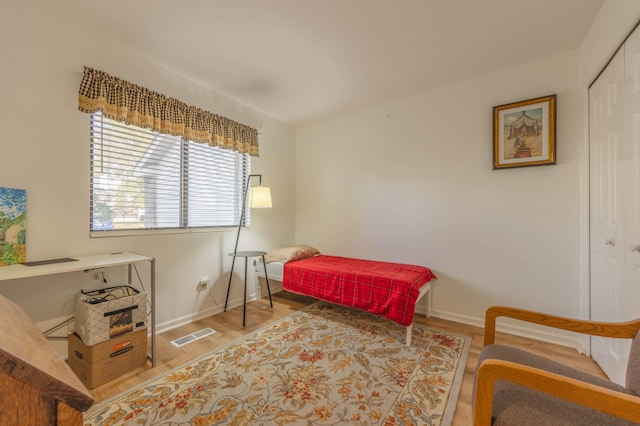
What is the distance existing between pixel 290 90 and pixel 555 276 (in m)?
3.21

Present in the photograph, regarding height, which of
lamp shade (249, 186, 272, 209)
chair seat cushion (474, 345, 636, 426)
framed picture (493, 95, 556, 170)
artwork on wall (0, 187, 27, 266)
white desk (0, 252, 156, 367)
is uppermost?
Result: framed picture (493, 95, 556, 170)

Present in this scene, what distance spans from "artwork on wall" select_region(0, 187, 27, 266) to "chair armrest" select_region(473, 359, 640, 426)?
9.04 feet

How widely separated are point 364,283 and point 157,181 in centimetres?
226

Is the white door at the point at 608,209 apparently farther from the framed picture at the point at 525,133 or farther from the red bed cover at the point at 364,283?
the red bed cover at the point at 364,283

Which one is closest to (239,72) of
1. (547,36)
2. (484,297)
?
(547,36)

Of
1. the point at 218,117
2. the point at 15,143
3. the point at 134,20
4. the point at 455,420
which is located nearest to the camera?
the point at 455,420

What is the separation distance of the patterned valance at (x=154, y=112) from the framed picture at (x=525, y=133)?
9.08ft

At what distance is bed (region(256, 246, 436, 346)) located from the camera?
2307 mm

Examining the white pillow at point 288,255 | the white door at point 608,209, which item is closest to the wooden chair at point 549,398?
the white door at point 608,209

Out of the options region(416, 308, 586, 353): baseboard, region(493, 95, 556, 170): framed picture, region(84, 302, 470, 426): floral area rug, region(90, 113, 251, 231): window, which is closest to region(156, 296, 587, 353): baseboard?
region(416, 308, 586, 353): baseboard

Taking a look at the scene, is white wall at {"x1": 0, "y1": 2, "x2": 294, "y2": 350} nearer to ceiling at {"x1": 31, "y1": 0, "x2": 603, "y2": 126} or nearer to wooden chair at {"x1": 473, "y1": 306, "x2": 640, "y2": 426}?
ceiling at {"x1": 31, "y1": 0, "x2": 603, "y2": 126}

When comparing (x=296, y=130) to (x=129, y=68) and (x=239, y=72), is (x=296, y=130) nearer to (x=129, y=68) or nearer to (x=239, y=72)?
(x=239, y=72)

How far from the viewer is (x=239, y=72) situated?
2.60m

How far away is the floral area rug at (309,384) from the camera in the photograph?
1490 mm
